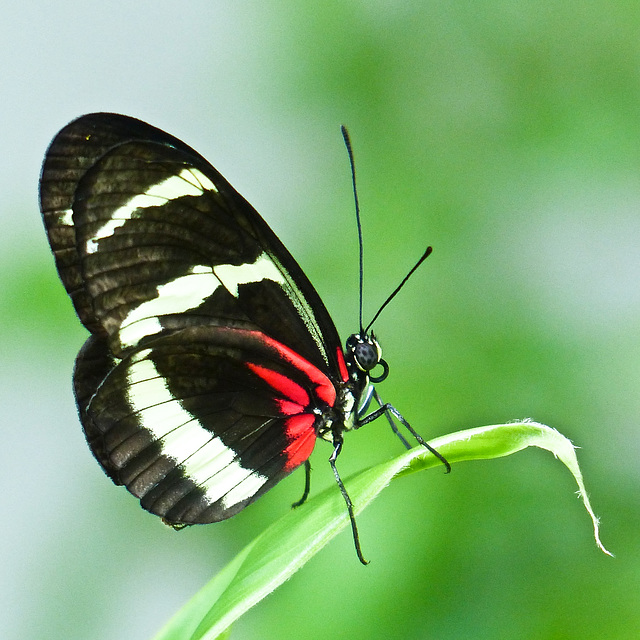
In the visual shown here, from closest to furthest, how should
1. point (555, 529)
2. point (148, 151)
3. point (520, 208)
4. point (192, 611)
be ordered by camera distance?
point (192, 611) < point (148, 151) < point (555, 529) < point (520, 208)

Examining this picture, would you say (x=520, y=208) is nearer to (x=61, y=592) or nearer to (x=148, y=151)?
(x=148, y=151)

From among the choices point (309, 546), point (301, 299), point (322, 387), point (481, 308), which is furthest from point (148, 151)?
point (481, 308)

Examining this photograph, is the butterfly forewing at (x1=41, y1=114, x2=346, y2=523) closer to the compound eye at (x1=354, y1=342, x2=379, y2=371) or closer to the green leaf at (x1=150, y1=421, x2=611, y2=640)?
the compound eye at (x1=354, y1=342, x2=379, y2=371)

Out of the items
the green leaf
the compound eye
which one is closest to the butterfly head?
the compound eye

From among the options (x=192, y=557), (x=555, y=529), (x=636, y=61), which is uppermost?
(x=636, y=61)

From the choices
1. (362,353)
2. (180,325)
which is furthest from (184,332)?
(362,353)
